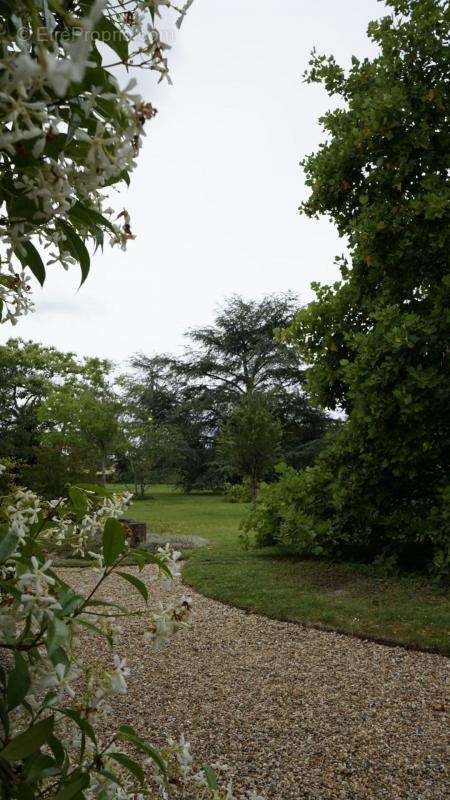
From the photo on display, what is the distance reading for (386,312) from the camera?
6.11 m

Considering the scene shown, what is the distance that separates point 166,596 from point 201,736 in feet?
10.5

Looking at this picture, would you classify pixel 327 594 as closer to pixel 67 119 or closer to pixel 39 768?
pixel 39 768

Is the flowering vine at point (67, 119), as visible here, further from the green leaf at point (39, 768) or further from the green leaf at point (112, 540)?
the green leaf at point (39, 768)

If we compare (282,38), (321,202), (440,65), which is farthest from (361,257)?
(282,38)

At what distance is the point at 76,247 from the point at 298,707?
321 centimetres

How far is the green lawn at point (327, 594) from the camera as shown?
15.7 ft

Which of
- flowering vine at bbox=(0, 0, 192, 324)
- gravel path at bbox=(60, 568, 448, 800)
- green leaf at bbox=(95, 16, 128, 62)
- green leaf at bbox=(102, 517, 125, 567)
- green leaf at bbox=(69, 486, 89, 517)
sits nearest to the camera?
flowering vine at bbox=(0, 0, 192, 324)

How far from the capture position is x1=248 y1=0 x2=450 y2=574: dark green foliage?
6.01 meters

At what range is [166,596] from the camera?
617cm

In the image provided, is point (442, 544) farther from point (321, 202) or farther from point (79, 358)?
point (79, 358)

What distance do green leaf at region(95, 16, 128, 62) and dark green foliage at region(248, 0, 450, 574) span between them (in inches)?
207

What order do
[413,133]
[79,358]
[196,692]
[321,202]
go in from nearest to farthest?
[196,692]
[413,133]
[321,202]
[79,358]

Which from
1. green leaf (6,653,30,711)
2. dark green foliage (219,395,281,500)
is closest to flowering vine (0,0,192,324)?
green leaf (6,653,30,711)

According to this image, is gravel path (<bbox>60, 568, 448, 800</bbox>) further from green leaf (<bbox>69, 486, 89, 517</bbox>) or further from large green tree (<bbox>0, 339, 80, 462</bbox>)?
large green tree (<bbox>0, 339, 80, 462</bbox>)
